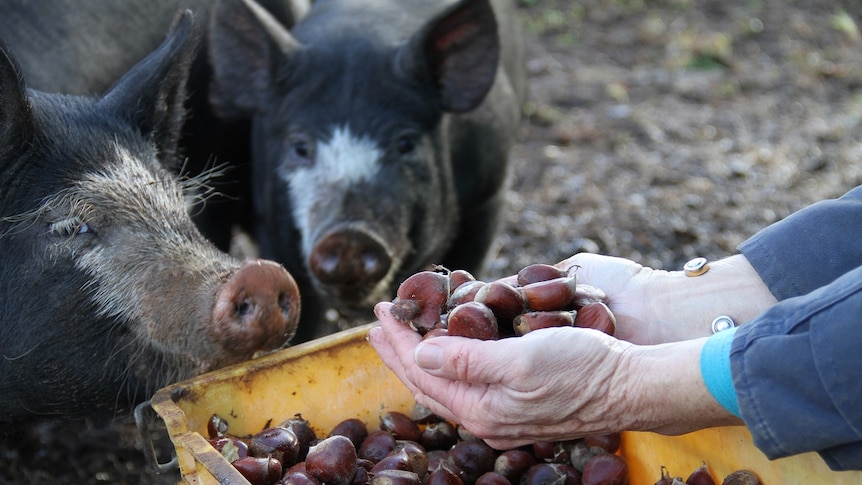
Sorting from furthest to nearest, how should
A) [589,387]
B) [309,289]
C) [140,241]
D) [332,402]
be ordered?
[309,289] → [140,241] → [332,402] → [589,387]

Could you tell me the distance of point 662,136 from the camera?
23.6ft

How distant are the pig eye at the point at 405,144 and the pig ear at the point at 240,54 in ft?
2.11

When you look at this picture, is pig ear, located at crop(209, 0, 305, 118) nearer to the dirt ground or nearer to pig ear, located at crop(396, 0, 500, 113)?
pig ear, located at crop(396, 0, 500, 113)

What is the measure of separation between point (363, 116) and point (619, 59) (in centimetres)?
509

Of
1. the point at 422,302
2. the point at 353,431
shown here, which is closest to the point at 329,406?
the point at 353,431

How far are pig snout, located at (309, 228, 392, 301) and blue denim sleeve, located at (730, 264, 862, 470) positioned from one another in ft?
6.81

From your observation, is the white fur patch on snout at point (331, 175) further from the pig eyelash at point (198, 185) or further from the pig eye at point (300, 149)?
the pig eyelash at point (198, 185)

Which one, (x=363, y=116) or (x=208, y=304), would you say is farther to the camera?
(x=363, y=116)

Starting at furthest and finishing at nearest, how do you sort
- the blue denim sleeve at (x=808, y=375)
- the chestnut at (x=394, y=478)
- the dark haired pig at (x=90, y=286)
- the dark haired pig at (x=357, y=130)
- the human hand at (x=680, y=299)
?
1. the dark haired pig at (x=357, y=130)
2. the dark haired pig at (x=90, y=286)
3. the human hand at (x=680, y=299)
4. the chestnut at (x=394, y=478)
5. the blue denim sleeve at (x=808, y=375)

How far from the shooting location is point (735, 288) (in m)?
2.51

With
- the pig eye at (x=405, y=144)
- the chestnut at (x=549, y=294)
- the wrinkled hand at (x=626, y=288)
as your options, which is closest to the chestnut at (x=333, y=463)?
the chestnut at (x=549, y=294)

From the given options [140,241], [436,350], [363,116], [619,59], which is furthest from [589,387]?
[619,59]

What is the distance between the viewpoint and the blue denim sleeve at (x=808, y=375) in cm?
184

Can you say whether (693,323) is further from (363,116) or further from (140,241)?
(363,116)
